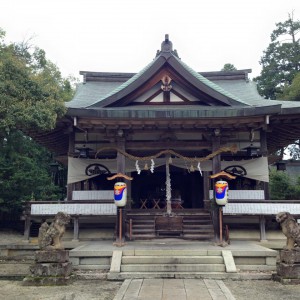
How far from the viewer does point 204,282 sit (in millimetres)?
8281

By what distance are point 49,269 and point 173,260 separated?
3348 millimetres

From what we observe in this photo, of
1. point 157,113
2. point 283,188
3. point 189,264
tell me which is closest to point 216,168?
point 157,113

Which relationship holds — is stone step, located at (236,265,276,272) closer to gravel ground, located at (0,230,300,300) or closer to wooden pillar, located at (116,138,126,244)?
gravel ground, located at (0,230,300,300)

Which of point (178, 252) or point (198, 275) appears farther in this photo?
point (178, 252)

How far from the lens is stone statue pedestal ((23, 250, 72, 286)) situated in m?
8.28

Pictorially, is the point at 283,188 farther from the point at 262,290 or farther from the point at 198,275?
the point at 262,290

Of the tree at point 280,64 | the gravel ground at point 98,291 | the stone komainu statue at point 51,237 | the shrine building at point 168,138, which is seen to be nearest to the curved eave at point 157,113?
the shrine building at point 168,138

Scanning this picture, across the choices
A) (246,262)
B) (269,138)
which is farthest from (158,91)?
(246,262)

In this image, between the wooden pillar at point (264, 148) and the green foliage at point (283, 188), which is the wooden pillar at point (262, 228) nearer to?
the wooden pillar at point (264, 148)

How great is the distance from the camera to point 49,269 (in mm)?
8422

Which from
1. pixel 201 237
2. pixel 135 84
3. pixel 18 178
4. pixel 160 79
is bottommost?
pixel 201 237

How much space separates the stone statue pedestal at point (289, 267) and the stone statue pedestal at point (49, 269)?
18.0 feet

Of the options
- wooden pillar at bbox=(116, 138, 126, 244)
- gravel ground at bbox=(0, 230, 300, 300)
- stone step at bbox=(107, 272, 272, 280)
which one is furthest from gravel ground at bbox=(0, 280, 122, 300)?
wooden pillar at bbox=(116, 138, 126, 244)

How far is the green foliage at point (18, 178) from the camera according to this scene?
64.0 feet
